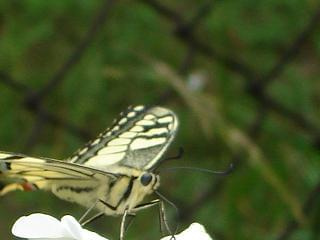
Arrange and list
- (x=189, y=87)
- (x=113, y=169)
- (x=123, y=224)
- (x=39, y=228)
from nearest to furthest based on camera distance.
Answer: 1. (x=39, y=228)
2. (x=123, y=224)
3. (x=113, y=169)
4. (x=189, y=87)

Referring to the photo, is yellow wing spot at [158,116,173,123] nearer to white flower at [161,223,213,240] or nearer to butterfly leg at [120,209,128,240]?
butterfly leg at [120,209,128,240]

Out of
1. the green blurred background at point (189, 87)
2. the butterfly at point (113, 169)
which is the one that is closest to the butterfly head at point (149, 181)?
the butterfly at point (113, 169)

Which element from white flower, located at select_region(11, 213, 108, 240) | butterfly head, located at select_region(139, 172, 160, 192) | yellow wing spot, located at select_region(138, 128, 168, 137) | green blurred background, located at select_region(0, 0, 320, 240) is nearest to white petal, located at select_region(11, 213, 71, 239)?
white flower, located at select_region(11, 213, 108, 240)

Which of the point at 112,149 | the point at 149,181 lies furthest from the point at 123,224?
the point at 112,149

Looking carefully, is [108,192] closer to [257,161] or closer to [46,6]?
[257,161]

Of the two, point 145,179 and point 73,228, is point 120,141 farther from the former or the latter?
point 73,228

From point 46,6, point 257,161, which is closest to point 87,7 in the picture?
point 46,6
